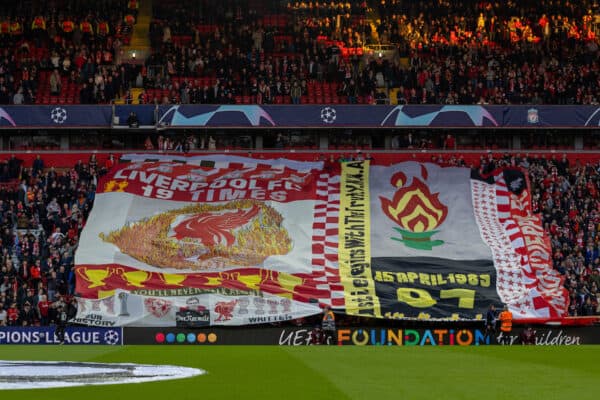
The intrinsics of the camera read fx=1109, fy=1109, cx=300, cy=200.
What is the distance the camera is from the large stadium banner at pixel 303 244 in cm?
3900

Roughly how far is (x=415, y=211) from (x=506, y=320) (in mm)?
10221

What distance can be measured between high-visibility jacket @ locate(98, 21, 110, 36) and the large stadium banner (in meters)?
10.9

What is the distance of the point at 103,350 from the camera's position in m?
31.3

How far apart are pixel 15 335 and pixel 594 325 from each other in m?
19.3

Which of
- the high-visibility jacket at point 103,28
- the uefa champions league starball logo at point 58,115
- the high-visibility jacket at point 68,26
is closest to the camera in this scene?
the uefa champions league starball logo at point 58,115

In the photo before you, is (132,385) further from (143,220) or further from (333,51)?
(333,51)

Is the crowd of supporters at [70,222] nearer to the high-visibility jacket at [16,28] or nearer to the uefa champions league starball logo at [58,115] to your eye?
the uefa champions league starball logo at [58,115]

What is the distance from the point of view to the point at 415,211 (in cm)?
4566

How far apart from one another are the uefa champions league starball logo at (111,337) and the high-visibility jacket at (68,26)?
80.6 ft

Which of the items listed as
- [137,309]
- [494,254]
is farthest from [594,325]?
[137,309]

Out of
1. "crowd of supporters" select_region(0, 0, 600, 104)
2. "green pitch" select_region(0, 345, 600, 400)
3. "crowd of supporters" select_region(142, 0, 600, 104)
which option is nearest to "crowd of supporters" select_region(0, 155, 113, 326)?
"crowd of supporters" select_region(0, 0, 600, 104)

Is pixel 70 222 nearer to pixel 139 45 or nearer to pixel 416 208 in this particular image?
pixel 416 208

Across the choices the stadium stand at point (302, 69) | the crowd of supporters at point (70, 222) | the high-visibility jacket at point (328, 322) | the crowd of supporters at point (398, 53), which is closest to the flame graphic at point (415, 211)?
the crowd of supporters at point (70, 222)

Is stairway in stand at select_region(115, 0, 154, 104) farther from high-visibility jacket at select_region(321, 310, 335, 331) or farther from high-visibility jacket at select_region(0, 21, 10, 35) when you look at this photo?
high-visibility jacket at select_region(321, 310, 335, 331)
